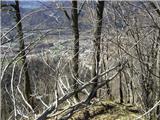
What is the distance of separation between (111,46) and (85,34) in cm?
131

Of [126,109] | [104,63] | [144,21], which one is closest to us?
[144,21]

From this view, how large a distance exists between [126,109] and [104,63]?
122 cm

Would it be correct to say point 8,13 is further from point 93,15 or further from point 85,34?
point 85,34

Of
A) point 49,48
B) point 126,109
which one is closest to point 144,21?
point 49,48

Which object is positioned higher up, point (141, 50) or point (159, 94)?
point (141, 50)

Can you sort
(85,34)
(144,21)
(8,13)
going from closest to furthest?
(85,34) → (144,21) → (8,13)

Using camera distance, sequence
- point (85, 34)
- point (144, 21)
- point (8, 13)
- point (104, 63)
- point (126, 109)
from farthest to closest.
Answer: point (8, 13), point (126, 109), point (104, 63), point (144, 21), point (85, 34)

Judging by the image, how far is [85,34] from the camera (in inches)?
220

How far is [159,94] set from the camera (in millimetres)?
A: 6012

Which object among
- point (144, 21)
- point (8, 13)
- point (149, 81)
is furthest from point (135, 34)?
point (8, 13)

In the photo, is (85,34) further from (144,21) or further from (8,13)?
(8,13)

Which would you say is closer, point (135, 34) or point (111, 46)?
point (135, 34)

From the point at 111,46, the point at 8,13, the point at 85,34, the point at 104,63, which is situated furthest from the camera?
the point at 8,13

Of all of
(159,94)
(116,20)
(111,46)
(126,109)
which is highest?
(116,20)
